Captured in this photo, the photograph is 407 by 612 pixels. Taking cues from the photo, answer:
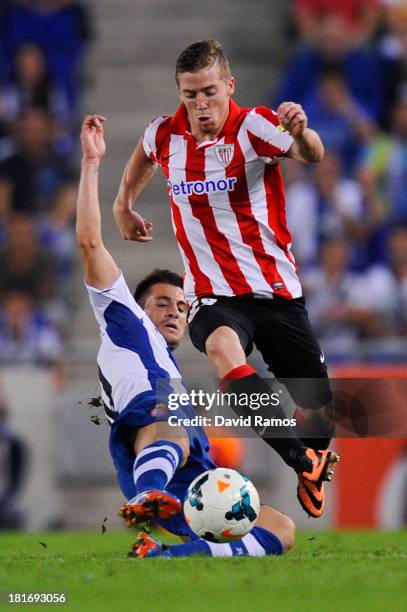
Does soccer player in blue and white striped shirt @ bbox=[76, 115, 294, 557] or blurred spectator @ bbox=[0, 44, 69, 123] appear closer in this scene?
soccer player in blue and white striped shirt @ bbox=[76, 115, 294, 557]

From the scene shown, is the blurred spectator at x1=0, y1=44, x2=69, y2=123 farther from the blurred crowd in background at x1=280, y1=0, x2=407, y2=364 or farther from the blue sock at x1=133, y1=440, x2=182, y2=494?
the blue sock at x1=133, y1=440, x2=182, y2=494

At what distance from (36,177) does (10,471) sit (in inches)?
137

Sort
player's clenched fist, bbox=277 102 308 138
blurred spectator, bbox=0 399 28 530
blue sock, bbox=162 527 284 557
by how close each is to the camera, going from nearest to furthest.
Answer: blue sock, bbox=162 527 284 557 → player's clenched fist, bbox=277 102 308 138 → blurred spectator, bbox=0 399 28 530

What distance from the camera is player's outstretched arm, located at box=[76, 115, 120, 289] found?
5.93 meters

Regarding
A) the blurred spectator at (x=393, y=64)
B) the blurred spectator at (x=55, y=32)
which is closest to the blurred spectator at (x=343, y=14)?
the blurred spectator at (x=393, y=64)

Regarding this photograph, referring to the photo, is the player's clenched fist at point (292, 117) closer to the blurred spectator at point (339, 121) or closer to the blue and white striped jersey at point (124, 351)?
the blue and white striped jersey at point (124, 351)

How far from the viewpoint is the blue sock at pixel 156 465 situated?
5430 millimetres

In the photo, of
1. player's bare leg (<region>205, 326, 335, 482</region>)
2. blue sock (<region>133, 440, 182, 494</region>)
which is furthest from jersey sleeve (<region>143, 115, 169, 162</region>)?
blue sock (<region>133, 440, 182, 494</region>)

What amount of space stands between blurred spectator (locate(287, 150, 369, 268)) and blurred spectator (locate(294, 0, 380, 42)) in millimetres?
1691

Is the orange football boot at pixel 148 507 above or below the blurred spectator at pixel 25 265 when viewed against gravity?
below

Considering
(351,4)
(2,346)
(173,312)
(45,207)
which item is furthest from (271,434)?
(351,4)

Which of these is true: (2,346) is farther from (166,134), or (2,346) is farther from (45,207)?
(166,134)

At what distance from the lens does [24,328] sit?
1111 cm

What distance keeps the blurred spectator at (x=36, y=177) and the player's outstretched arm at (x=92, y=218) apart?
5852 mm
